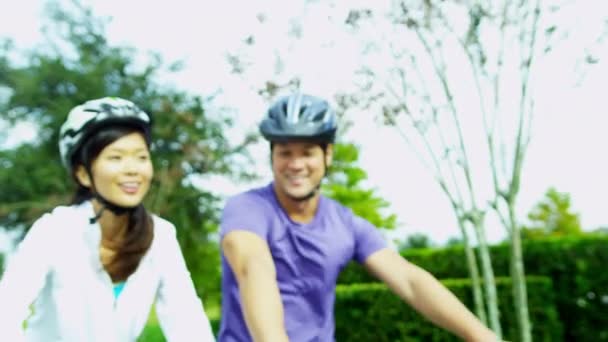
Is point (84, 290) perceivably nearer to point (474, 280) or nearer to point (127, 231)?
point (127, 231)

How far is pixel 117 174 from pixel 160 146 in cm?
3039

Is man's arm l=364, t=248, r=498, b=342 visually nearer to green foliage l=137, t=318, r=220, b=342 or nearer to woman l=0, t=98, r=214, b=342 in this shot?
woman l=0, t=98, r=214, b=342

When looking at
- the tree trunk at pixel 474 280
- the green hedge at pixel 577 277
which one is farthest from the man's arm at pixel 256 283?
the green hedge at pixel 577 277

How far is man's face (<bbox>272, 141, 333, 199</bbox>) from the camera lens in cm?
340

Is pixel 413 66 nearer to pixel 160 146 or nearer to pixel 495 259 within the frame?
pixel 495 259

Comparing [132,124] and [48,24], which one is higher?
[48,24]

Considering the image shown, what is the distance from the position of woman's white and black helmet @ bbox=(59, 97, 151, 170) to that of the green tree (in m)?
28.1

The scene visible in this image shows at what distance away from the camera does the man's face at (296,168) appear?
3.40m

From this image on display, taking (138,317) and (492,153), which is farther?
(492,153)

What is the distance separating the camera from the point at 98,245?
339 centimetres

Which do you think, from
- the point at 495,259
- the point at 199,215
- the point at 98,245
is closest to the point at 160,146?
→ the point at 199,215

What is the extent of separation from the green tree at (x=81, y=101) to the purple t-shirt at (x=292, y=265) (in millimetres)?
28179

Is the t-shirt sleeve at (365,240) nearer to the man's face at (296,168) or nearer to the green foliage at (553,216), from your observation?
the man's face at (296,168)

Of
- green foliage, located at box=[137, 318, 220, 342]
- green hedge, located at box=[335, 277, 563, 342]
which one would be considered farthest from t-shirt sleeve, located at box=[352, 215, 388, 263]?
green foliage, located at box=[137, 318, 220, 342]
